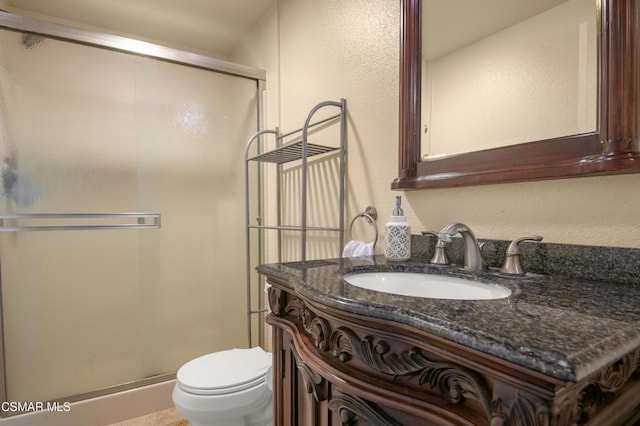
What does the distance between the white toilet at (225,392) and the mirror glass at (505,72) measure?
39.3 inches

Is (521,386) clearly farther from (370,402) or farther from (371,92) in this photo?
(371,92)

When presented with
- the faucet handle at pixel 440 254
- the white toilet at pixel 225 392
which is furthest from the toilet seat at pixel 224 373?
the faucet handle at pixel 440 254

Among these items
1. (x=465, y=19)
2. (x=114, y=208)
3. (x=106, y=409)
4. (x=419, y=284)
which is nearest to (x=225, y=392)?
(x=419, y=284)

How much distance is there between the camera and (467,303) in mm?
490

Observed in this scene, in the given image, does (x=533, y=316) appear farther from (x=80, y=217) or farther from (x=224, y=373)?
(x=80, y=217)

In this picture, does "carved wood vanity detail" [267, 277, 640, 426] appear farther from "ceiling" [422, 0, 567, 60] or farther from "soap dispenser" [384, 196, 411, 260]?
"ceiling" [422, 0, 567, 60]

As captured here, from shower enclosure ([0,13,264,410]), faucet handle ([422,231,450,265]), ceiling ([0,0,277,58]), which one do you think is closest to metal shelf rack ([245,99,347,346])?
shower enclosure ([0,13,264,410])

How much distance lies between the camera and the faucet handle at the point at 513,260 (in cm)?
70

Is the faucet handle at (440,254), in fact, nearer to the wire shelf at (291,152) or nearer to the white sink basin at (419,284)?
the white sink basin at (419,284)

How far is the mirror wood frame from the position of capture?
23.3 inches

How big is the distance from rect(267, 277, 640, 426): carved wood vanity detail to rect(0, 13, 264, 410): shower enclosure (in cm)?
137

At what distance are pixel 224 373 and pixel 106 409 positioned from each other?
3.05 ft

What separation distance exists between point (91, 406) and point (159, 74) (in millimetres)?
1743

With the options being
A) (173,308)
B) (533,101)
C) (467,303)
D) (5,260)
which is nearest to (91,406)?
(173,308)
